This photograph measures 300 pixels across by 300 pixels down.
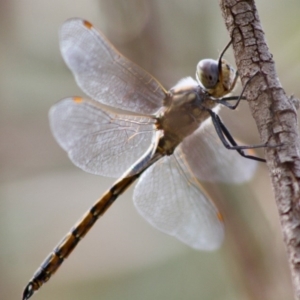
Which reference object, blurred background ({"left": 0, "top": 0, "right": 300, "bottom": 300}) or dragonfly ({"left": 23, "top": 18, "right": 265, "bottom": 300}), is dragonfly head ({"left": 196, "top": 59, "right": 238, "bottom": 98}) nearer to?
dragonfly ({"left": 23, "top": 18, "right": 265, "bottom": 300})

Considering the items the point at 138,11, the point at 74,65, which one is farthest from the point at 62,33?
the point at 138,11

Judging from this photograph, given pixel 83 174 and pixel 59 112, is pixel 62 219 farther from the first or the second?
pixel 59 112

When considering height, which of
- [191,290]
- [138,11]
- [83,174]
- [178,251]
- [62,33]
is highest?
[138,11]

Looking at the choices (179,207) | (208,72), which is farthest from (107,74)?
(179,207)

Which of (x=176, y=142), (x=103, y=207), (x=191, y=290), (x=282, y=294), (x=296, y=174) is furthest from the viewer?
(x=191, y=290)

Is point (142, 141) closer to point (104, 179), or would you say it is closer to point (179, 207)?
point (179, 207)

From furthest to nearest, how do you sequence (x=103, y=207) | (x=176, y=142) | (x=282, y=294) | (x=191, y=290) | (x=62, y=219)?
(x=62, y=219) → (x=191, y=290) → (x=282, y=294) → (x=103, y=207) → (x=176, y=142)

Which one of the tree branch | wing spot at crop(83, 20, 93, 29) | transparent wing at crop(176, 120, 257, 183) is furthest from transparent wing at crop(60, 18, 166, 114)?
the tree branch
